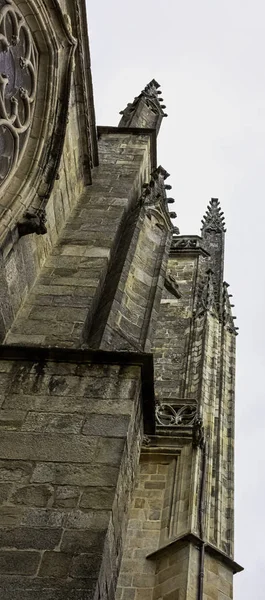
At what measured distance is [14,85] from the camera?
556cm

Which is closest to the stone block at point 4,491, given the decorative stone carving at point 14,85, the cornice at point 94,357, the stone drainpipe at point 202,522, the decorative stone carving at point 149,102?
the cornice at point 94,357

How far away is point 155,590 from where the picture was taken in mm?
6918

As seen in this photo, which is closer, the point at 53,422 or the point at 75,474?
the point at 75,474

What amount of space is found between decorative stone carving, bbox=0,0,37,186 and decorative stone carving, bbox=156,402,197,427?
4406 mm

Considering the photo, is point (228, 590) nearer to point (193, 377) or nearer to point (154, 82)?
point (193, 377)

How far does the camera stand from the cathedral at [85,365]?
3693 mm

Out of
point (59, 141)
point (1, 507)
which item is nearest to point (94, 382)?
point (1, 507)

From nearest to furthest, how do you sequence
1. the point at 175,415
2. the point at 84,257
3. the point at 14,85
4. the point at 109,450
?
the point at 109,450
the point at 14,85
the point at 84,257
the point at 175,415

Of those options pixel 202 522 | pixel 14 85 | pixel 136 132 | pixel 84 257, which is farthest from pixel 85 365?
pixel 136 132

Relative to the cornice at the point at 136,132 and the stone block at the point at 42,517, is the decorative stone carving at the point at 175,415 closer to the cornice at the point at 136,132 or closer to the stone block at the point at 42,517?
the cornice at the point at 136,132

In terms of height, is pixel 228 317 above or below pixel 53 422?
above

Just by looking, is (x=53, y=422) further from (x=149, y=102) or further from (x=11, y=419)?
(x=149, y=102)

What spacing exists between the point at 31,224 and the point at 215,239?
A: 13.6 meters

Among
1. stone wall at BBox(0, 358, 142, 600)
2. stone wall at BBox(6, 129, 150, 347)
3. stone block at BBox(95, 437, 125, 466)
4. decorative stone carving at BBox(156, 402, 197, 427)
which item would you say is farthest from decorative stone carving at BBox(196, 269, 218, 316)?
stone block at BBox(95, 437, 125, 466)
